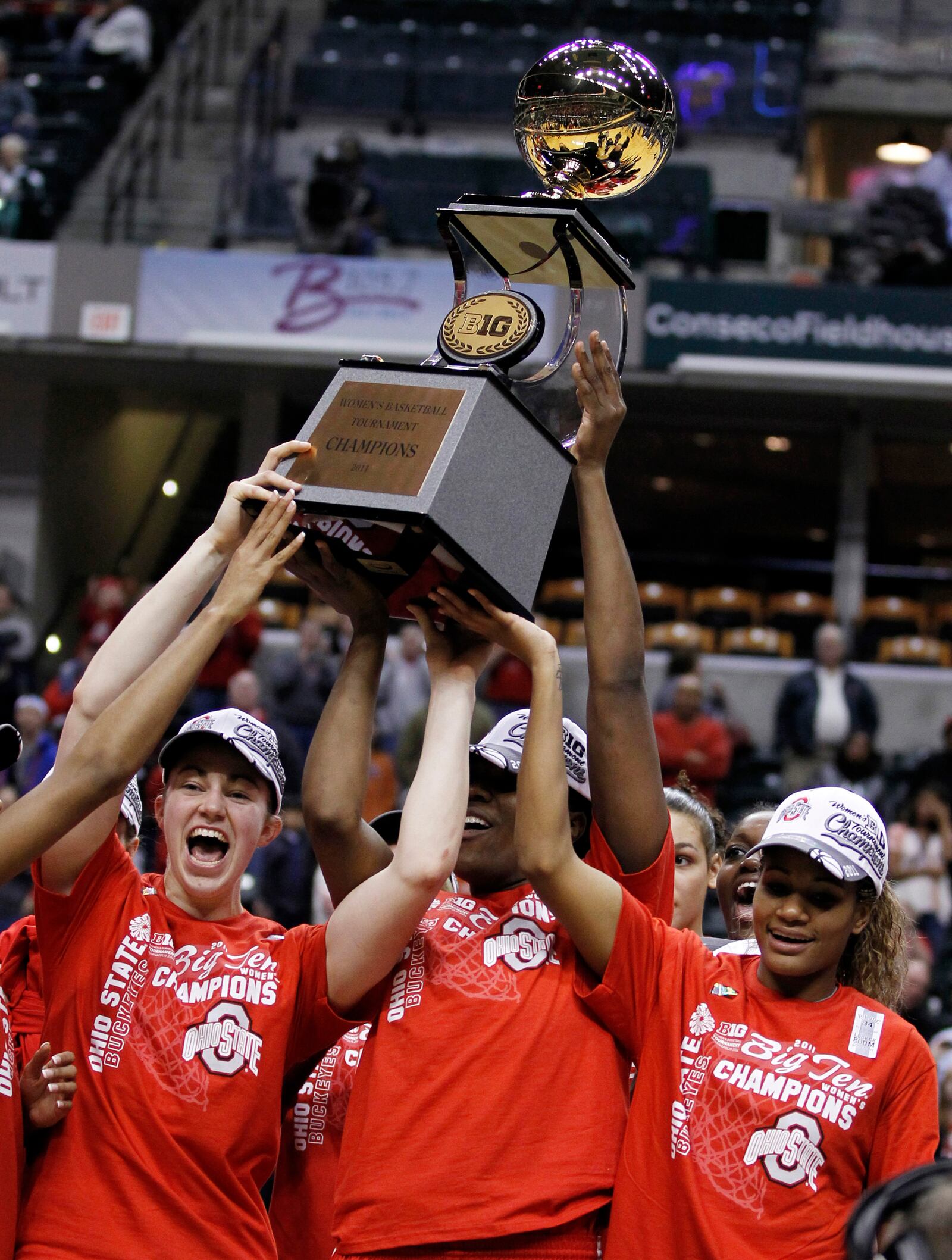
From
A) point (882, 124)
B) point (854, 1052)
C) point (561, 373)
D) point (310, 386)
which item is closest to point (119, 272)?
point (310, 386)

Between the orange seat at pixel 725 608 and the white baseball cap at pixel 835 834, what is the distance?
376 inches

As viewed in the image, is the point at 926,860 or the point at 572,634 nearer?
the point at 926,860

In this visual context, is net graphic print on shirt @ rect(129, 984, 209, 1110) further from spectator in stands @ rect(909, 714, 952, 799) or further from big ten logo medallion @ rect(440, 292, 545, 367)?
spectator in stands @ rect(909, 714, 952, 799)

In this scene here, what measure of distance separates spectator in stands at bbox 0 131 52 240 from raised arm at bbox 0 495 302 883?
10.9 metres

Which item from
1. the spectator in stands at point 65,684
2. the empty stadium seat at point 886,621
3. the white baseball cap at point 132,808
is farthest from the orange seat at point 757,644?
the white baseball cap at point 132,808

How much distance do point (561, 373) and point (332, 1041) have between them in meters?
1.23

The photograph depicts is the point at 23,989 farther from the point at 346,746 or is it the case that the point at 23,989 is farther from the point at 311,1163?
the point at 346,746

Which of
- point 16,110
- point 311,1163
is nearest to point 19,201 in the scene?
point 16,110

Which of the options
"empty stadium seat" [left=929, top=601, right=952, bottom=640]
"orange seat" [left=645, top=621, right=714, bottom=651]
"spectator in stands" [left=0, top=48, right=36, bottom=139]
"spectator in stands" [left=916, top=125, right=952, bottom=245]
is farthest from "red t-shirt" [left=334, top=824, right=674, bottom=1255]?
"spectator in stands" [left=0, top=48, right=36, bottom=139]

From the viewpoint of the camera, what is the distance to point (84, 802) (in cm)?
254

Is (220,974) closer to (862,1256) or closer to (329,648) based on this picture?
(862,1256)

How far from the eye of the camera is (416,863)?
2633 millimetres

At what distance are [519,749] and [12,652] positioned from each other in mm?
8716

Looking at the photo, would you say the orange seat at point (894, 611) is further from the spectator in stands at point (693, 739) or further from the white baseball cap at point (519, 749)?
the white baseball cap at point (519, 749)
